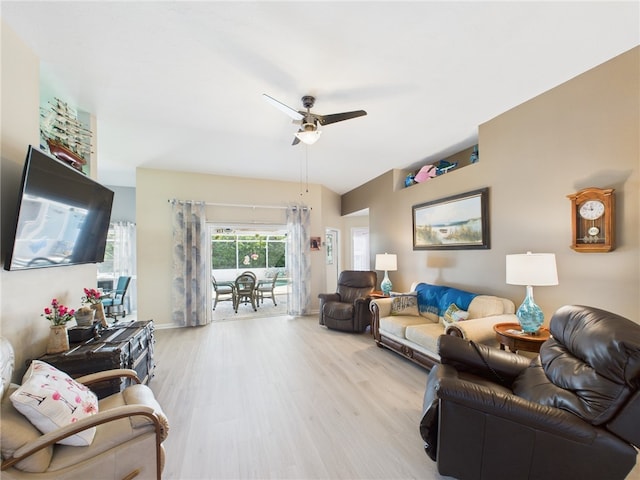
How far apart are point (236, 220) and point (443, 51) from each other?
171 inches

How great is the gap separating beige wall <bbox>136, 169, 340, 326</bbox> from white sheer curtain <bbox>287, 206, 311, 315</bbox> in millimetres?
226

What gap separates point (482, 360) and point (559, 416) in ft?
2.08

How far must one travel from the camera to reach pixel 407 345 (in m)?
3.15

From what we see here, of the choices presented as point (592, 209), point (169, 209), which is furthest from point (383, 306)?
point (169, 209)

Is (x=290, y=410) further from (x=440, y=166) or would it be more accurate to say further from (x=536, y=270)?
(x=440, y=166)

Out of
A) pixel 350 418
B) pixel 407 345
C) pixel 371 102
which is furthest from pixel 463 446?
pixel 371 102

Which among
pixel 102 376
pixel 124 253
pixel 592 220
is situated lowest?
pixel 102 376

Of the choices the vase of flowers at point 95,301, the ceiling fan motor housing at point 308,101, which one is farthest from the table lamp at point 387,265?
the vase of flowers at point 95,301

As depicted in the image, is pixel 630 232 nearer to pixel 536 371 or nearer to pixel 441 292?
pixel 536 371

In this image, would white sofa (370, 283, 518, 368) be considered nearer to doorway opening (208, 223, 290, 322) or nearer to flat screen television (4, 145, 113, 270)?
flat screen television (4, 145, 113, 270)

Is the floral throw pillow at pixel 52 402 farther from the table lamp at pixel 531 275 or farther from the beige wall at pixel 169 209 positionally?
the beige wall at pixel 169 209

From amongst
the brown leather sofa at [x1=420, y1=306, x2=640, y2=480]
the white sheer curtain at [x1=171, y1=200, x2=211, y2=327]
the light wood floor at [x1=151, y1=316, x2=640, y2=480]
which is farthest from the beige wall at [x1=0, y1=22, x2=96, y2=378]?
the brown leather sofa at [x1=420, y1=306, x2=640, y2=480]

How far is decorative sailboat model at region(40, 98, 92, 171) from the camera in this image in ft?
7.06

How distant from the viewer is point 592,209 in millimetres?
2223
